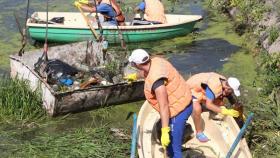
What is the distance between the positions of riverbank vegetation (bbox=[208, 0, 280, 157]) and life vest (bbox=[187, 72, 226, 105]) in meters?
1.00

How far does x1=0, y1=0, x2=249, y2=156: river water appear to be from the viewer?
946 centimetres

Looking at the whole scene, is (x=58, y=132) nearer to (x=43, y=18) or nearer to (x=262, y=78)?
(x=262, y=78)

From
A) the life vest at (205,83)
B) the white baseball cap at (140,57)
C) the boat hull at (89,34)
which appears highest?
the white baseball cap at (140,57)

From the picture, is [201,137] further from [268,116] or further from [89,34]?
[89,34]

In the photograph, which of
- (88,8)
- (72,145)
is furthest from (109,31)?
(72,145)

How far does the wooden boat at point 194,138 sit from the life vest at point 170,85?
113 cm

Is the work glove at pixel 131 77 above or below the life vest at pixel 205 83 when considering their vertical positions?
below

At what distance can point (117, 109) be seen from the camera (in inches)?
389

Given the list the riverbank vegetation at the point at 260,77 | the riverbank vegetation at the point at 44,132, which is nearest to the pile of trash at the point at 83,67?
the riverbank vegetation at the point at 44,132

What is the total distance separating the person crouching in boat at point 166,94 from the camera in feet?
20.9

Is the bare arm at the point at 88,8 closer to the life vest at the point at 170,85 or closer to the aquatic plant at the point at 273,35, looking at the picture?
the aquatic plant at the point at 273,35

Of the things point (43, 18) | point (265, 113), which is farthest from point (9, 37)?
point (265, 113)

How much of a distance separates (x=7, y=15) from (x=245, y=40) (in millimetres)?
6962

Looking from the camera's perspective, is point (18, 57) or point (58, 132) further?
point (18, 57)
